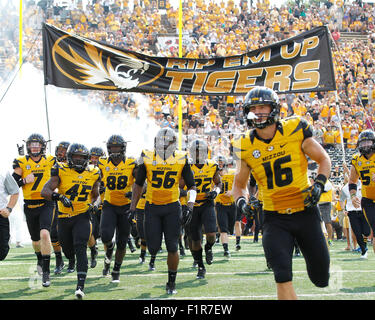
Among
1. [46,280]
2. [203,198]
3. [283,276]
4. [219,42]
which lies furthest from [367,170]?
[219,42]

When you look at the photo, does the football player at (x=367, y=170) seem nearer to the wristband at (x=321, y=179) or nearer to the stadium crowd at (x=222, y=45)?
the wristband at (x=321, y=179)

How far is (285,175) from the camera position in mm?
5047

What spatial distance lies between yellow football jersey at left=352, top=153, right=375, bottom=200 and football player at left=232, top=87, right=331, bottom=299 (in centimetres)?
374

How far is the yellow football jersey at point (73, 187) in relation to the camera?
7516 mm

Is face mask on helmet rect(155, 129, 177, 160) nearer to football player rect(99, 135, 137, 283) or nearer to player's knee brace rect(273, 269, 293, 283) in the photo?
football player rect(99, 135, 137, 283)

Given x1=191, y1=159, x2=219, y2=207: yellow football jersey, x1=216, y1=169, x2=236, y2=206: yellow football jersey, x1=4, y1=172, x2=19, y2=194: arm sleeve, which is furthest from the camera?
x1=216, y1=169, x2=236, y2=206: yellow football jersey

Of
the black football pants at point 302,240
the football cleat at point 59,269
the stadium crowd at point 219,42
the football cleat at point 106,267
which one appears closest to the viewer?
the black football pants at point 302,240

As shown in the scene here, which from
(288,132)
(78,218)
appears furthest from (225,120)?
(288,132)

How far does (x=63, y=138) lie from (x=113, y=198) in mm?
9555

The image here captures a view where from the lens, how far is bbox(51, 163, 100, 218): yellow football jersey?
7.52m

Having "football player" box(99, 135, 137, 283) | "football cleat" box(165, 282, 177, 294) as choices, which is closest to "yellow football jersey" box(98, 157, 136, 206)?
"football player" box(99, 135, 137, 283)

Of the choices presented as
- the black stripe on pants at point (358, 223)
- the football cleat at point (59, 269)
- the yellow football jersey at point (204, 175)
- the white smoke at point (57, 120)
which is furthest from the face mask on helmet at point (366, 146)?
the white smoke at point (57, 120)

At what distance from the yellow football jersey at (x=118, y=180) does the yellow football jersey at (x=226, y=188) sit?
3985 mm

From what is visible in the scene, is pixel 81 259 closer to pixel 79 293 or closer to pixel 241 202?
pixel 79 293
